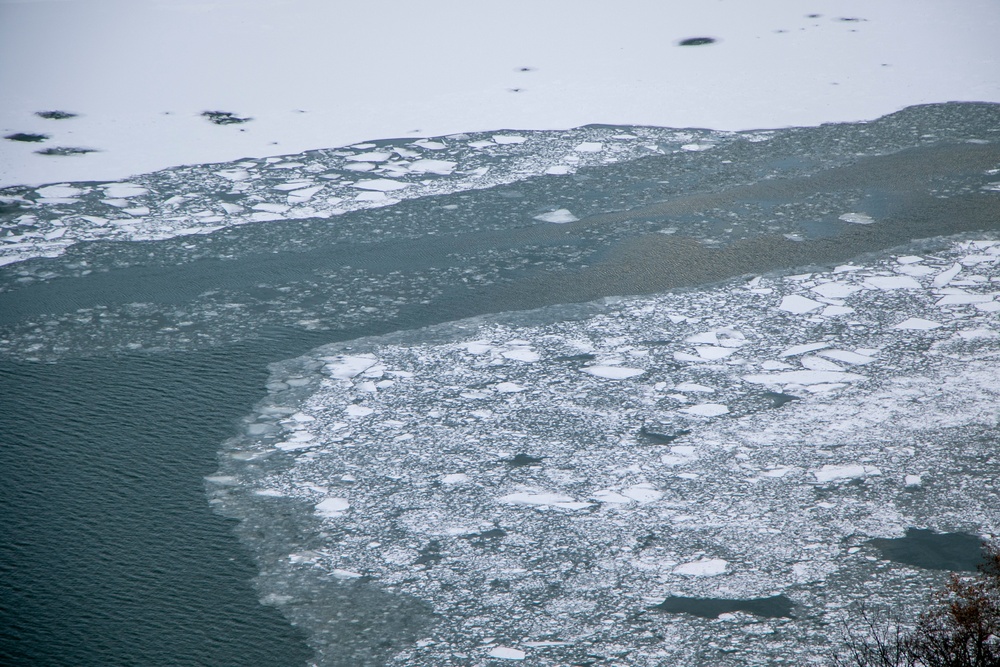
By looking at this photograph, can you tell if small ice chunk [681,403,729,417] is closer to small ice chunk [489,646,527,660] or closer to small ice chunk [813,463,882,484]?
small ice chunk [813,463,882,484]

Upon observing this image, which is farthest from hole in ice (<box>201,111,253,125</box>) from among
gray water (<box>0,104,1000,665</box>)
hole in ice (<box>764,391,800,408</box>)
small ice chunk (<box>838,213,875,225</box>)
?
hole in ice (<box>764,391,800,408</box>)

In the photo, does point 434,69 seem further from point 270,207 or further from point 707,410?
point 707,410

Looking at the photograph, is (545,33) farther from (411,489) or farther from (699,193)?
(411,489)

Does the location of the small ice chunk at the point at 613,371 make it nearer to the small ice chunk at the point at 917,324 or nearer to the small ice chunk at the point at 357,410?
the small ice chunk at the point at 357,410

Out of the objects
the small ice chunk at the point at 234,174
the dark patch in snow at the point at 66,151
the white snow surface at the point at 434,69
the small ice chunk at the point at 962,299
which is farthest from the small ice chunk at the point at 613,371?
the dark patch in snow at the point at 66,151

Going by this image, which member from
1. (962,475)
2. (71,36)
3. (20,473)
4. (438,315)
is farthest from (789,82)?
(71,36)

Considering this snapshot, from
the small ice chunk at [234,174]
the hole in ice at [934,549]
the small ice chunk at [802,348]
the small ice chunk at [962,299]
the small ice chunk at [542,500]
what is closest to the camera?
the hole in ice at [934,549]

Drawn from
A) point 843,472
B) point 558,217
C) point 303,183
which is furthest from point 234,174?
point 843,472
